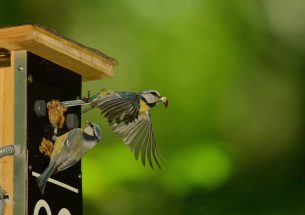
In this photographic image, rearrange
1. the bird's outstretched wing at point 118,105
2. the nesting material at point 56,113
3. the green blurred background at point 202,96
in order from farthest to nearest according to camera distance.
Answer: the green blurred background at point 202,96 → the nesting material at point 56,113 → the bird's outstretched wing at point 118,105

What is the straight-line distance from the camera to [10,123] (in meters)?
3.87

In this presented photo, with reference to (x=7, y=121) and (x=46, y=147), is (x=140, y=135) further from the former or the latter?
(x=7, y=121)

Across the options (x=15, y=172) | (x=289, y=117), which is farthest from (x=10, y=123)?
(x=289, y=117)

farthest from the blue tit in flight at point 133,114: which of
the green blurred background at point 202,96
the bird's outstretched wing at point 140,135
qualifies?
the green blurred background at point 202,96

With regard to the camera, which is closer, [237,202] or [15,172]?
[15,172]

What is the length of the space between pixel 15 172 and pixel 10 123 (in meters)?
0.17

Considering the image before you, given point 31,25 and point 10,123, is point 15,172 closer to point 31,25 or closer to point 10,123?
point 10,123

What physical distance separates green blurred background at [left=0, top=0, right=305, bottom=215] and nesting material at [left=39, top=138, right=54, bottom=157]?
1.73 metres

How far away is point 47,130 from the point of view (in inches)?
156

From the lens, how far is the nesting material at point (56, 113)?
13.1 ft

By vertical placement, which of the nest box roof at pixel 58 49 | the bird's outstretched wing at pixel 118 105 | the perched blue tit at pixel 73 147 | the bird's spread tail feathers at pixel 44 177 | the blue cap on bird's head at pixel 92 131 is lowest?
the bird's spread tail feathers at pixel 44 177

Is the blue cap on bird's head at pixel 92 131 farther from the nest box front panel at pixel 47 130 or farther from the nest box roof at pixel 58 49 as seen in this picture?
the nest box roof at pixel 58 49

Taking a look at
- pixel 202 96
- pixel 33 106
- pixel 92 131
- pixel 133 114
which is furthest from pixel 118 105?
pixel 202 96

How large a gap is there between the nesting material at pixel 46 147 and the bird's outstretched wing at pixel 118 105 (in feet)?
0.77
